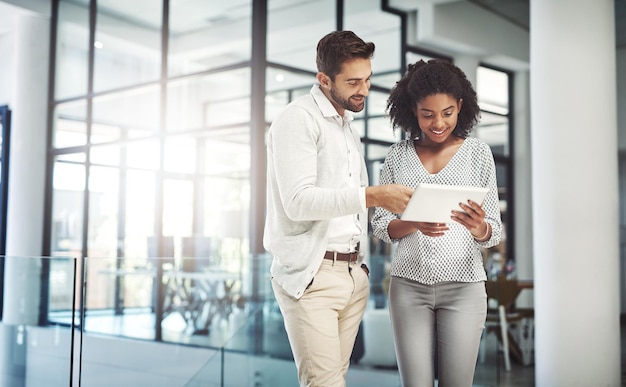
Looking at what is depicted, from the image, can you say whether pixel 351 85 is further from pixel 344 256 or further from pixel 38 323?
pixel 38 323

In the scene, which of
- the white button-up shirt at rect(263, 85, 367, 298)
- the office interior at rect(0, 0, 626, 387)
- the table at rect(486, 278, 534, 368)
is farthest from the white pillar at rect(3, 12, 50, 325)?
the white button-up shirt at rect(263, 85, 367, 298)

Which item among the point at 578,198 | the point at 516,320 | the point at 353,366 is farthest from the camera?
the point at 516,320

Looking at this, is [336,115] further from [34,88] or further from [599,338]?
[34,88]

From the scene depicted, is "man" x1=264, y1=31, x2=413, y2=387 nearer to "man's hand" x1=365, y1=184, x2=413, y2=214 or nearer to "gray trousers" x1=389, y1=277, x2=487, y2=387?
"man's hand" x1=365, y1=184, x2=413, y2=214

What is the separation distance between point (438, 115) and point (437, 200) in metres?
0.37

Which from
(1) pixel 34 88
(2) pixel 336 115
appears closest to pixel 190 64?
(1) pixel 34 88

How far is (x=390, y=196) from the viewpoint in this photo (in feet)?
5.78

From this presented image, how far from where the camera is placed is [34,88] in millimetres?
8992

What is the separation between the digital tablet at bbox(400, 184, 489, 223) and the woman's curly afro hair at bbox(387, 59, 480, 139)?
370mm

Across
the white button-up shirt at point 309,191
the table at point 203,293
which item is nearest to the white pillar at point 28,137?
the table at point 203,293

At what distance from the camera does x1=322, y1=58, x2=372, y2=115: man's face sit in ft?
6.31

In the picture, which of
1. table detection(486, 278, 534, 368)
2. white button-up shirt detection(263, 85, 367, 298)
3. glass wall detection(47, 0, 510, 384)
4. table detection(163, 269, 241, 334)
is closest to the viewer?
white button-up shirt detection(263, 85, 367, 298)

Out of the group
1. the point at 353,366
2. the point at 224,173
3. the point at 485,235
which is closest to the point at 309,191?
the point at 485,235

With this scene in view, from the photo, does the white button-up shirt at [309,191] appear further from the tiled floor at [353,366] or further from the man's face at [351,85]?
the tiled floor at [353,366]
